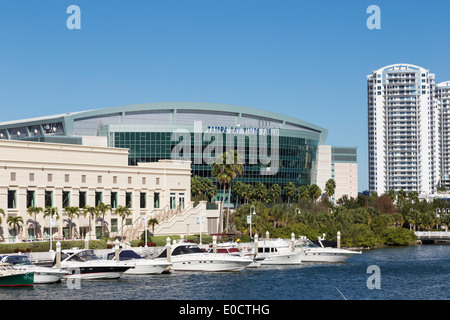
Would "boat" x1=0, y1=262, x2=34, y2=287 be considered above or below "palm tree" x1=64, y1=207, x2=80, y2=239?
below

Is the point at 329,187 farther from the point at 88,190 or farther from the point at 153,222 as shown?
the point at 88,190

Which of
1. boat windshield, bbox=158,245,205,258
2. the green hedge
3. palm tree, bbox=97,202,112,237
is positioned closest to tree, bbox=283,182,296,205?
palm tree, bbox=97,202,112,237

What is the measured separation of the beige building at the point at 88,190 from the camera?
86875mm

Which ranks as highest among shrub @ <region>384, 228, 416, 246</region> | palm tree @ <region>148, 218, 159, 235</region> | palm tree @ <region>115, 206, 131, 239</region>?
palm tree @ <region>115, 206, 131, 239</region>

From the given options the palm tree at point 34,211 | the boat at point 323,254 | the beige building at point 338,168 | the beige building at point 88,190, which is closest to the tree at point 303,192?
the beige building at point 338,168

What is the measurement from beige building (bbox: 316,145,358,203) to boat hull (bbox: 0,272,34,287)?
141 m

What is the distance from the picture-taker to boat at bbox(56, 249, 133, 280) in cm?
6291

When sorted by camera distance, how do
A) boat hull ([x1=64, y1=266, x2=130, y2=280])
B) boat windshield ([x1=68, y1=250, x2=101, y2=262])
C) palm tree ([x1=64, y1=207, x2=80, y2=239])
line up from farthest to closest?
palm tree ([x1=64, y1=207, x2=80, y2=239])
boat windshield ([x1=68, y1=250, x2=101, y2=262])
boat hull ([x1=64, y1=266, x2=130, y2=280])

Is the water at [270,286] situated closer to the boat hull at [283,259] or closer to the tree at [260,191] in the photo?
the boat hull at [283,259]

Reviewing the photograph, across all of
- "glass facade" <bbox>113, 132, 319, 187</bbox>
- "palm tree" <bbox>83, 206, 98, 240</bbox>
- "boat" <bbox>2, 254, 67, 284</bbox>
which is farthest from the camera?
"glass facade" <bbox>113, 132, 319, 187</bbox>

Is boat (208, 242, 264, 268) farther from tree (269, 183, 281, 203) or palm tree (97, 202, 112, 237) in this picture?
tree (269, 183, 281, 203)

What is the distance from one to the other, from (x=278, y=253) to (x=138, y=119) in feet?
275

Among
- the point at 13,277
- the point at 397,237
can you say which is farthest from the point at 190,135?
the point at 13,277

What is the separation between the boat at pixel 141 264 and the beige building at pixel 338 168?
12736 centimetres
